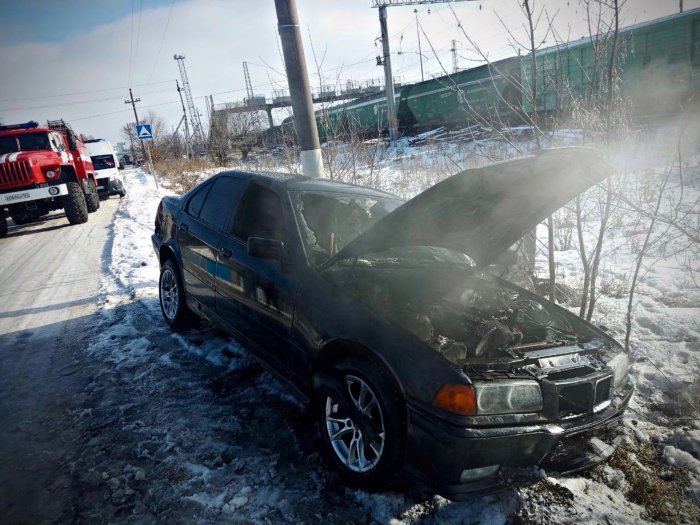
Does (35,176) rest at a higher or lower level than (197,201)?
higher

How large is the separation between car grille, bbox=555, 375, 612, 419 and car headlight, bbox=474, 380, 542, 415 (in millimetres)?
152

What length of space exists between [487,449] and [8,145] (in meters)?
13.3

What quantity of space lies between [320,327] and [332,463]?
0.80 m

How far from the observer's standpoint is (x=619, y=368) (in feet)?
7.58

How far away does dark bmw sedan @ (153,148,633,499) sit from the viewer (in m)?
1.86

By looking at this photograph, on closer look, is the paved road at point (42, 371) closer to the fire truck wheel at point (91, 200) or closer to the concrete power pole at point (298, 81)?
→ the concrete power pole at point (298, 81)

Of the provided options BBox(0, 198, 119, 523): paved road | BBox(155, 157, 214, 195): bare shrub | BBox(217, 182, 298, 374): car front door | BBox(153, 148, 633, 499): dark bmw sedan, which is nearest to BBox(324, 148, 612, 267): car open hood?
BBox(153, 148, 633, 499): dark bmw sedan

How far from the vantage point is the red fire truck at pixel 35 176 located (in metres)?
9.85

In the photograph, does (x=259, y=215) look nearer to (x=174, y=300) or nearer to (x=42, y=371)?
(x=174, y=300)

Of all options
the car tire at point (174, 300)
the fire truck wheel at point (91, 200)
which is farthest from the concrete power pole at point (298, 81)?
the fire truck wheel at point (91, 200)

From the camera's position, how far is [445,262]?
2.87m

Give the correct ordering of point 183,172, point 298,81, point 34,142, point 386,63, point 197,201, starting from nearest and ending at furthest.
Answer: point 197,201
point 298,81
point 34,142
point 183,172
point 386,63

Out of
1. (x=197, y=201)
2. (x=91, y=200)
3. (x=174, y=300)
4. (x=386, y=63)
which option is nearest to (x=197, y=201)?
(x=197, y=201)

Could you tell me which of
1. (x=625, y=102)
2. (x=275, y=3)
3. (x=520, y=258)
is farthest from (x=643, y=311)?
(x=275, y=3)
